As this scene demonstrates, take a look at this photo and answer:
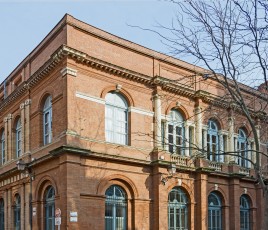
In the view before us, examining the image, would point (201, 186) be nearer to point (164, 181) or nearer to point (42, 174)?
point (164, 181)

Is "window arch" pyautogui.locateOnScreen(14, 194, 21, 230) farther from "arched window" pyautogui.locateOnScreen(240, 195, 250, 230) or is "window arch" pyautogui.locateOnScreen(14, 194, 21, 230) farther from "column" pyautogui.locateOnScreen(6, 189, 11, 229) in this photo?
"arched window" pyautogui.locateOnScreen(240, 195, 250, 230)

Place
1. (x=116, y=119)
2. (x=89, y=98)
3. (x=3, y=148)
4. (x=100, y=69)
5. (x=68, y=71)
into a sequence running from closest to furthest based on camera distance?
1. (x=68, y=71)
2. (x=89, y=98)
3. (x=100, y=69)
4. (x=116, y=119)
5. (x=3, y=148)

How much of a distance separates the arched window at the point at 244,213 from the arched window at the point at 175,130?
6649mm

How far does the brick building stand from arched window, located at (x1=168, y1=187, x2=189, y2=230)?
0.17ft

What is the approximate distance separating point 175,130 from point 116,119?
4.07 m

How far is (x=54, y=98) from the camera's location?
1959 centimetres

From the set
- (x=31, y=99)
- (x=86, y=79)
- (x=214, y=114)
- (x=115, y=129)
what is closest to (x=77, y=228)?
(x=115, y=129)

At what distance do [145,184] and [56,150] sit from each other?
501 cm

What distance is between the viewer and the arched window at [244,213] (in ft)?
86.0

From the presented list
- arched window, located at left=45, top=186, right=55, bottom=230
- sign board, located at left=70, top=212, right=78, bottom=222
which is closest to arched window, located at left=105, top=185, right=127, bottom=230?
sign board, located at left=70, top=212, right=78, bottom=222

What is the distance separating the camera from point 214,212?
24203 mm

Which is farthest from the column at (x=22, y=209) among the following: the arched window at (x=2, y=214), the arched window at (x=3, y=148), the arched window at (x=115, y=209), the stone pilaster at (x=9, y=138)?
the arched window at (x=3, y=148)

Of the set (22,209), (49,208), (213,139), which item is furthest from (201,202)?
(22,209)

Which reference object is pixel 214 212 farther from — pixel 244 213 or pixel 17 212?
pixel 17 212
